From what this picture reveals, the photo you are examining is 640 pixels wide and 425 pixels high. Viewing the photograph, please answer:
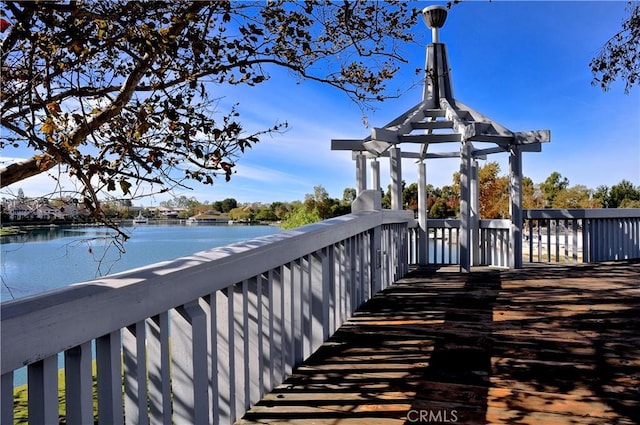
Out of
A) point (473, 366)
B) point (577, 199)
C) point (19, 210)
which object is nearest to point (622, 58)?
point (473, 366)

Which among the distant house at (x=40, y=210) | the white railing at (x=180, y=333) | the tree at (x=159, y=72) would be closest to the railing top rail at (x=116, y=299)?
the white railing at (x=180, y=333)

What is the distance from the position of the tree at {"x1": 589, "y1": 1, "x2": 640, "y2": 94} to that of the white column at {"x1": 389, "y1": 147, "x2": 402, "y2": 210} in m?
2.85

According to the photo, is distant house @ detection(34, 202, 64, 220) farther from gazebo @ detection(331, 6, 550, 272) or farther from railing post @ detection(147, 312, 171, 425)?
gazebo @ detection(331, 6, 550, 272)

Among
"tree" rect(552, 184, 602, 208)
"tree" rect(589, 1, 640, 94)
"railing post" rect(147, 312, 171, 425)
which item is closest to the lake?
"railing post" rect(147, 312, 171, 425)

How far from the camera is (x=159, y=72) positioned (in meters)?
3.00

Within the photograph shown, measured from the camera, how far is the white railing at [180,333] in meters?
0.93

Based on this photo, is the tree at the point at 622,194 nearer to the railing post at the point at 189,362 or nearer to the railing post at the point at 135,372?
the railing post at the point at 189,362

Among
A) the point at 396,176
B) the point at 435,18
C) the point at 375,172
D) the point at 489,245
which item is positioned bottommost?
the point at 489,245

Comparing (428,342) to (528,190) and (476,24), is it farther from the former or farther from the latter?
(528,190)

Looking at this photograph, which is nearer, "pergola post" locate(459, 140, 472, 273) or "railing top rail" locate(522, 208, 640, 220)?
"pergola post" locate(459, 140, 472, 273)

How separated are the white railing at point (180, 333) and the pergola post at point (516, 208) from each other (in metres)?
4.78

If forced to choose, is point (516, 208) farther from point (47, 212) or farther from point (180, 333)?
point (180, 333)

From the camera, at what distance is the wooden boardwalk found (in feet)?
6.27

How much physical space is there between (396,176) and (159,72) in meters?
4.67
